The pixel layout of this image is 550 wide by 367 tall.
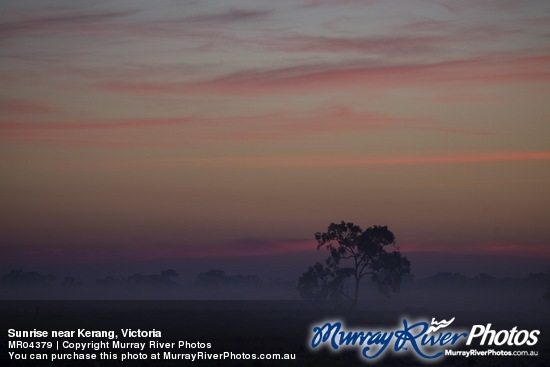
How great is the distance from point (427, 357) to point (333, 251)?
79.1m

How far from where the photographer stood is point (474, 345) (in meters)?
69.9

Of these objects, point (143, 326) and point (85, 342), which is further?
point (143, 326)

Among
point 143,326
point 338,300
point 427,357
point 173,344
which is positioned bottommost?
point 427,357

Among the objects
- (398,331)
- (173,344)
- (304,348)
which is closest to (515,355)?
(398,331)

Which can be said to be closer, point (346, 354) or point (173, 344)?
point (346, 354)

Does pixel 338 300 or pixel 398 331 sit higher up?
pixel 338 300

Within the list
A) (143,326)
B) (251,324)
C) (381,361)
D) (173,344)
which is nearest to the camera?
(381,361)

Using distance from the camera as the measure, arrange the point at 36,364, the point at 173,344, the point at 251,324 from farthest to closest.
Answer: the point at 251,324, the point at 173,344, the point at 36,364

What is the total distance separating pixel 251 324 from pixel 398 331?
167ft

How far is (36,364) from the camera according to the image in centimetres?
5728

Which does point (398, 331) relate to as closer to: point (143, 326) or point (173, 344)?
point (173, 344)

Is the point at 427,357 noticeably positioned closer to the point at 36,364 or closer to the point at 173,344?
the point at 173,344

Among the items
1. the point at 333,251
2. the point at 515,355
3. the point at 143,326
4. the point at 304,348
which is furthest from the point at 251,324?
the point at 515,355

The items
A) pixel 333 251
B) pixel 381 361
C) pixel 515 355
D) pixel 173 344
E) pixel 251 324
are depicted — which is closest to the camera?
pixel 381 361
